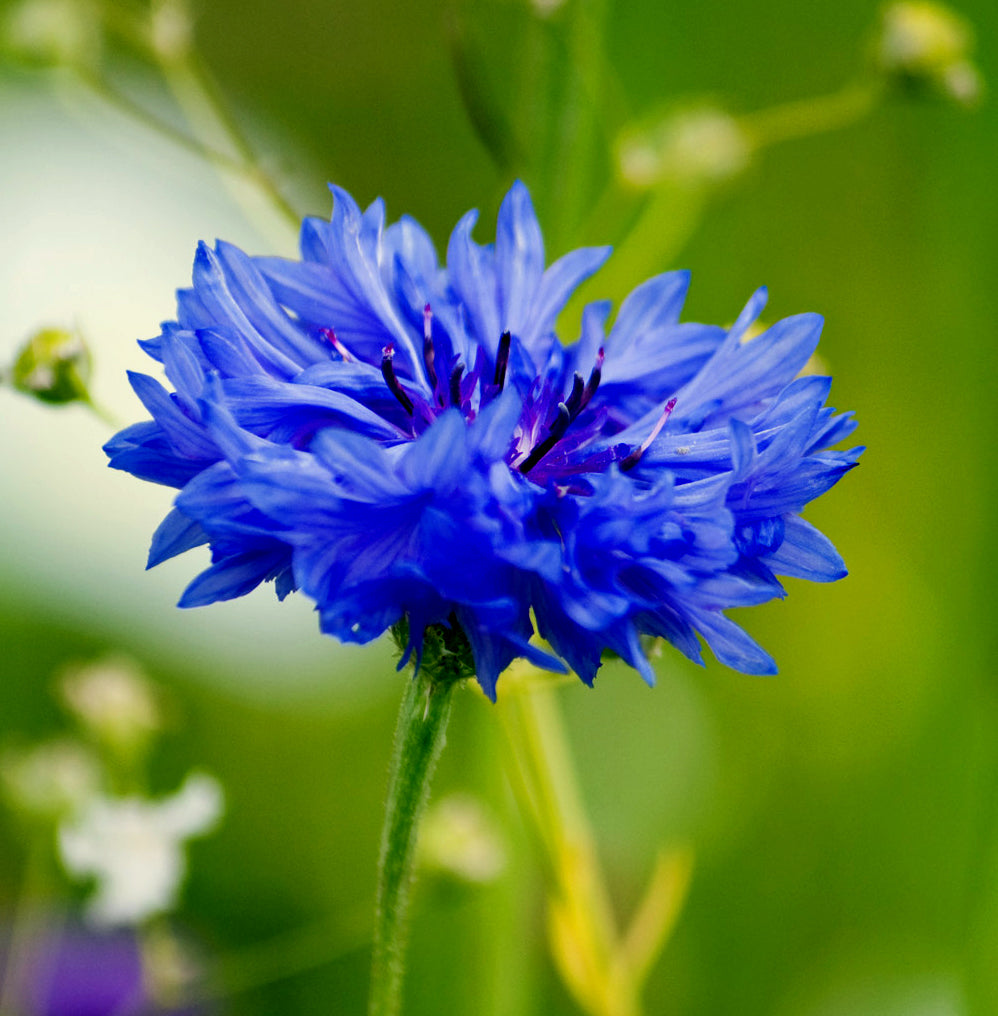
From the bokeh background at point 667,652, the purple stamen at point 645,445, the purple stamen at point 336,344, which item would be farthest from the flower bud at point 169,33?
the purple stamen at point 645,445

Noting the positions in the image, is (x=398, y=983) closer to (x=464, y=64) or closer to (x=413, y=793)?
(x=413, y=793)

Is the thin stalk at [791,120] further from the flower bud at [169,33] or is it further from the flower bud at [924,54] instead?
the flower bud at [169,33]

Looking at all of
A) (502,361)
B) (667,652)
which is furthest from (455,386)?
(667,652)

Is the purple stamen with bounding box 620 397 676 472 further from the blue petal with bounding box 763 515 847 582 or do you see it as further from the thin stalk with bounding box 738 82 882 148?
the thin stalk with bounding box 738 82 882 148

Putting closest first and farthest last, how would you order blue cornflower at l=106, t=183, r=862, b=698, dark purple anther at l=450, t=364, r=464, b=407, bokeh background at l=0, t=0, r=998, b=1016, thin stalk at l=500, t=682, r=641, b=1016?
1. blue cornflower at l=106, t=183, r=862, b=698
2. dark purple anther at l=450, t=364, r=464, b=407
3. thin stalk at l=500, t=682, r=641, b=1016
4. bokeh background at l=0, t=0, r=998, b=1016

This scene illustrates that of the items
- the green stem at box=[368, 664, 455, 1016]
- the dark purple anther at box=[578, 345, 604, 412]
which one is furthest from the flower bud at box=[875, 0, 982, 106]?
the green stem at box=[368, 664, 455, 1016]
